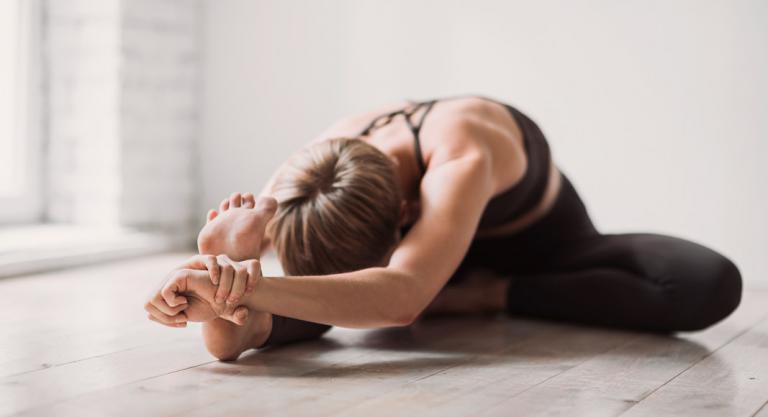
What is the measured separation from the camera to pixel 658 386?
A: 1434 millimetres

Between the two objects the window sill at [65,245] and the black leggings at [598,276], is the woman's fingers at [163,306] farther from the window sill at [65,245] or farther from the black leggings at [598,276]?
the window sill at [65,245]

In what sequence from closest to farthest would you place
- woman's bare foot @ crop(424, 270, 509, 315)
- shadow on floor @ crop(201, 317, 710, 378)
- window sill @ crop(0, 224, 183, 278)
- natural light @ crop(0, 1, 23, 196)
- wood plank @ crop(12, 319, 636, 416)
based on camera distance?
1. wood plank @ crop(12, 319, 636, 416)
2. shadow on floor @ crop(201, 317, 710, 378)
3. woman's bare foot @ crop(424, 270, 509, 315)
4. window sill @ crop(0, 224, 183, 278)
5. natural light @ crop(0, 1, 23, 196)

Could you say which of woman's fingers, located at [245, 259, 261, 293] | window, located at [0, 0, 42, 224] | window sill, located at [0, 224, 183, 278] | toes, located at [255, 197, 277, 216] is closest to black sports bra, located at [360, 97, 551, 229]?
toes, located at [255, 197, 277, 216]

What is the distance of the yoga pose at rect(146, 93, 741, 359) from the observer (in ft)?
4.71

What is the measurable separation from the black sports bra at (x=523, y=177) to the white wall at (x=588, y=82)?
3.11 feet

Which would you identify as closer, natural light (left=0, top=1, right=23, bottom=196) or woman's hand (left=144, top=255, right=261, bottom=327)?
woman's hand (left=144, top=255, right=261, bottom=327)

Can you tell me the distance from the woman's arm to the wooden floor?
0.10 m

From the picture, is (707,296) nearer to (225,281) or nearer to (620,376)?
(620,376)

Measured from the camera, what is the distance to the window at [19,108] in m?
3.19

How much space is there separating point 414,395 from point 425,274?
276 mm

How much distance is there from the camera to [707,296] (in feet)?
6.02

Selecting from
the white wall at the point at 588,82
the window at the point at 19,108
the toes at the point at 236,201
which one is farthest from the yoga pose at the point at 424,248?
the window at the point at 19,108

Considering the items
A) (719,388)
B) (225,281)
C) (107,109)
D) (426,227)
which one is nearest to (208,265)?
(225,281)

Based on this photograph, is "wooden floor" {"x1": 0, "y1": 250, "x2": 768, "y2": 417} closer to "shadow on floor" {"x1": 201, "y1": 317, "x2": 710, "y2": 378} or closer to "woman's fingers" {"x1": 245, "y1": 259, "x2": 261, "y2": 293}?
"shadow on floor" {"x1": 201, "y1": 317, "x2": 710, "y2": 378}
